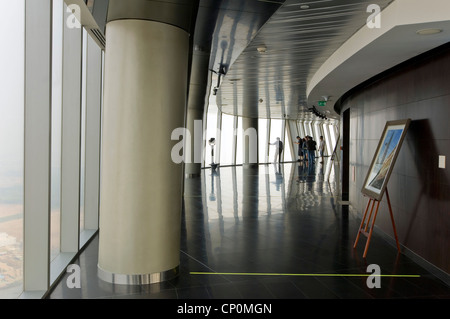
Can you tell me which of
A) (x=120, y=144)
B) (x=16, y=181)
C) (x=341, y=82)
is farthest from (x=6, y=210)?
(x=341, y=82)

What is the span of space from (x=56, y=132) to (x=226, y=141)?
19629 millimetres

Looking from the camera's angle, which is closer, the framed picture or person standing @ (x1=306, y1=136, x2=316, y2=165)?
the framed picture

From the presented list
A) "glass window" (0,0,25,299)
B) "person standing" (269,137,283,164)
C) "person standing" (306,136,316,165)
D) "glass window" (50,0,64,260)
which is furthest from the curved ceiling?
"person standing" (269,137,283,164)

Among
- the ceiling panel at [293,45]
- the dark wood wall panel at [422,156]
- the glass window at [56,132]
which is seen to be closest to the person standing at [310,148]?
the ceiling panel at [293,45]

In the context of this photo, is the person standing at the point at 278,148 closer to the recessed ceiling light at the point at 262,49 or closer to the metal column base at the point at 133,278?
the recessed ceiling light at the point at 262,49

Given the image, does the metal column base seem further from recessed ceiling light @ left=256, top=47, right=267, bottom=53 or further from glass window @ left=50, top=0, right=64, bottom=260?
recessed ceiling light @ left=256, top=47, right=267, bottom=53

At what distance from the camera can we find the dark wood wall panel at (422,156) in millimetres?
5172

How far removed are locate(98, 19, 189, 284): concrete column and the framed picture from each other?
117 inches

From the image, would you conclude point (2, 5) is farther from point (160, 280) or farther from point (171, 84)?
point (160, 280)

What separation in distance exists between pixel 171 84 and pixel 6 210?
2.08 metres

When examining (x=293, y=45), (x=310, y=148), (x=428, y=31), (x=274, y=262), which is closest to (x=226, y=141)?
(x=310, y=148)

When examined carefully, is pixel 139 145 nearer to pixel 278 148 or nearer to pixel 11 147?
pixel 11 147

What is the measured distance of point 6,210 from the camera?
3.61 metres

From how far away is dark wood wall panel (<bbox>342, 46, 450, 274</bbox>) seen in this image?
5.17m
